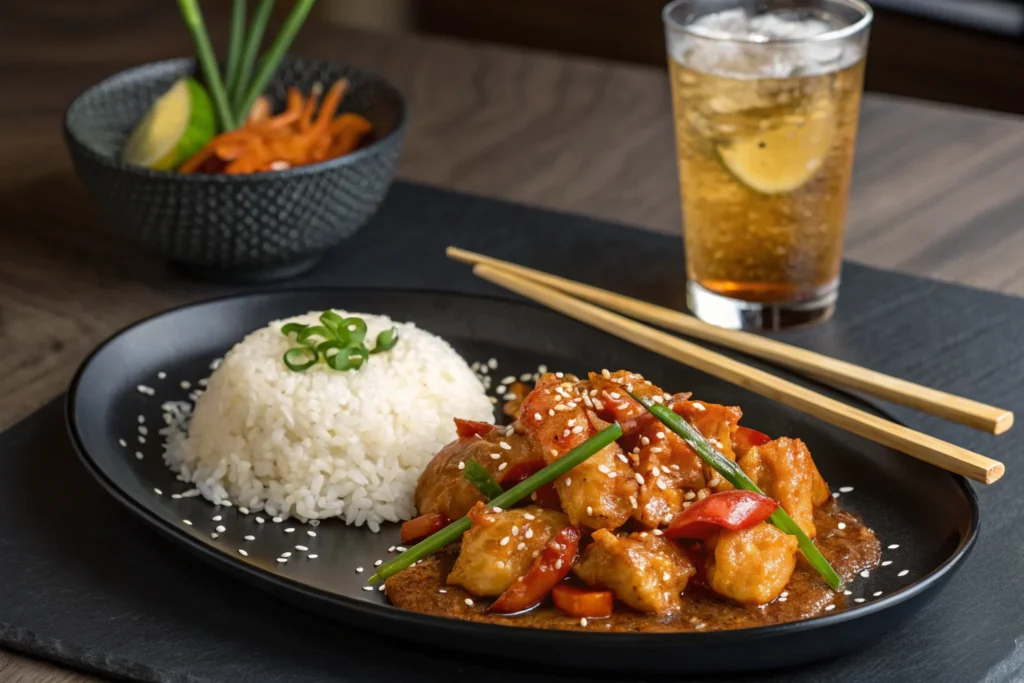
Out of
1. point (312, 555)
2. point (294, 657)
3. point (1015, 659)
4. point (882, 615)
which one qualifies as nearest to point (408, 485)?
point (312, 555)

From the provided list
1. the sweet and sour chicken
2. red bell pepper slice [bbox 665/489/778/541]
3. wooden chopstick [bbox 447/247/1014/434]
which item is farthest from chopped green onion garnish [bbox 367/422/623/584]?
wooden chopstick [bbox 447/247/1014/434]

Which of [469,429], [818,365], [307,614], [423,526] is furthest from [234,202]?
[818,365]

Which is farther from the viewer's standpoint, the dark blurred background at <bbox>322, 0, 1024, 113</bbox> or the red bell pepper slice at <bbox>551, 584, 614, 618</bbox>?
the dark blurred background at <bbox>322, 0, 1024, 113</bbox>

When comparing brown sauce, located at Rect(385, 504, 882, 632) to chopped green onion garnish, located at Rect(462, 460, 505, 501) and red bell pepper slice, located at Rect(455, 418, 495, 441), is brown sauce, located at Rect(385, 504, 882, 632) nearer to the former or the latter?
chopped green onion garnish, located at Rect(462, 460, 505, 501)

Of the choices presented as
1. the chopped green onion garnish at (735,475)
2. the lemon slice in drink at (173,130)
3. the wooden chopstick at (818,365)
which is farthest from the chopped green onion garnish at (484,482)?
the lemon slice in drink at (173,130)

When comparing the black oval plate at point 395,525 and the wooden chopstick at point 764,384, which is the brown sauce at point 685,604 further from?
the wooden chopstick at point 764,384

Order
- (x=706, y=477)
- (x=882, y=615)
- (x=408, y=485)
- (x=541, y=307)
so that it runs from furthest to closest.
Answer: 1. (x=541, y=307)
2. (x=408, y=485)
3. (x=706, y=477)
4. (x=882, y=615)

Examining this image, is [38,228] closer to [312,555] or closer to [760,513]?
[312,555]

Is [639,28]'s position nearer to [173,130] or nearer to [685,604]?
[173,130]
